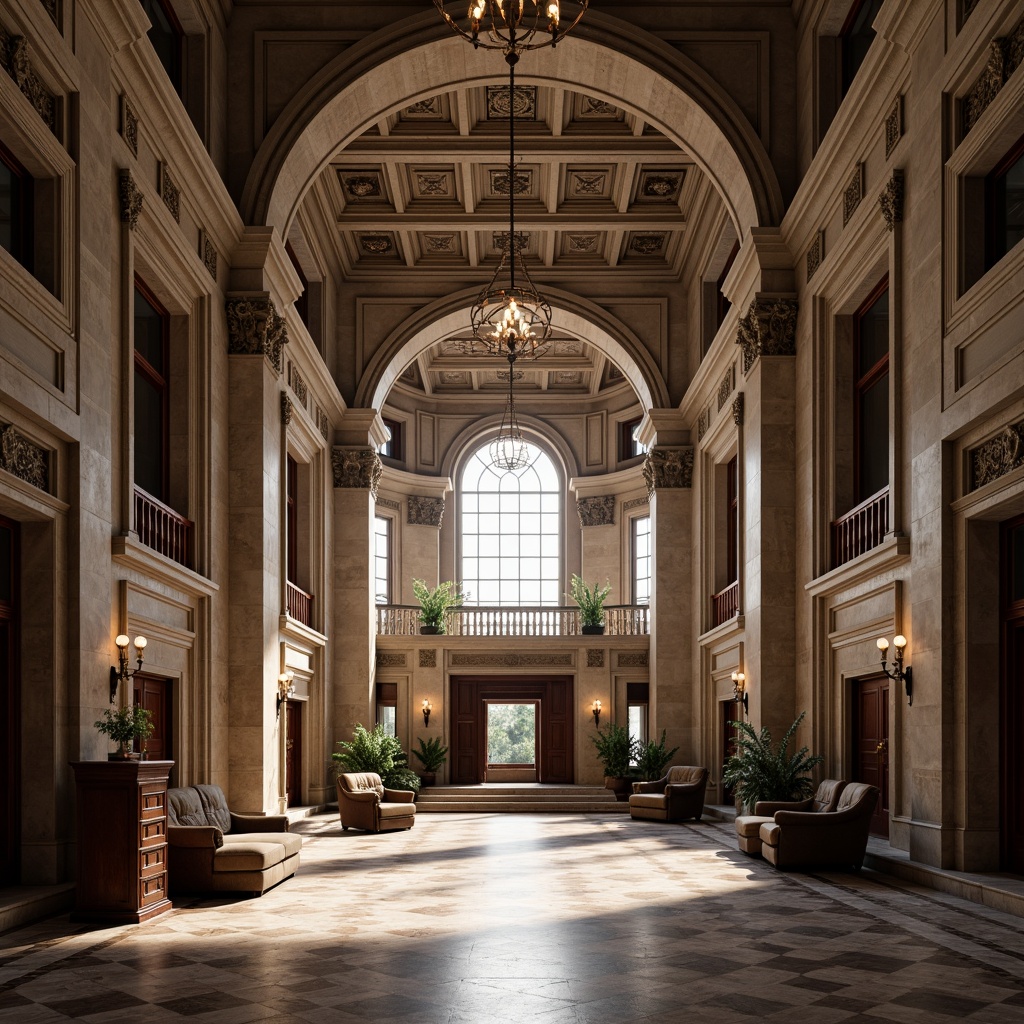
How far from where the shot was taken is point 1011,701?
972 cm

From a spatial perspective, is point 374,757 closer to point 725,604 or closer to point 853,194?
point 725,604

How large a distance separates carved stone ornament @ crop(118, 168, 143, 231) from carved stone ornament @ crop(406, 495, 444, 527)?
18596 millimetres

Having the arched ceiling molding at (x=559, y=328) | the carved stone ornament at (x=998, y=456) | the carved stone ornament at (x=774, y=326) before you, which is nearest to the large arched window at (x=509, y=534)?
the arched ceiling molding at (x=559, y=328)

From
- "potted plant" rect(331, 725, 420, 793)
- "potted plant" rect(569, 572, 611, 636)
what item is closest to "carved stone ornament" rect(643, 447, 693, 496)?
"potted plant" rect(569, 572, 611, 636)

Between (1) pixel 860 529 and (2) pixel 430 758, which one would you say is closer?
(1) pixel 860 529

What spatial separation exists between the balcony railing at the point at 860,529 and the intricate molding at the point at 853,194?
300 centimetres

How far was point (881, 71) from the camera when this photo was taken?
38.3 ft

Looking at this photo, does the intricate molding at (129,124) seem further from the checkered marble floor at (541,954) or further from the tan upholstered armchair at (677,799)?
the tan upholstered armchair at (677,799)

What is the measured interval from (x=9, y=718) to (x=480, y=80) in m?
10.1

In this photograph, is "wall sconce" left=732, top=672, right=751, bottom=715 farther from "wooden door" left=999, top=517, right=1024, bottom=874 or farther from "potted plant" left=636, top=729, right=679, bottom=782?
"wooden door" left=999, top=517, right=1024, bottom=874

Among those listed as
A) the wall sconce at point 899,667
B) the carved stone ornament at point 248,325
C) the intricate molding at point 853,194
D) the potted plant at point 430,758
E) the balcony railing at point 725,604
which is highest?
the intricate molding at point 853,194

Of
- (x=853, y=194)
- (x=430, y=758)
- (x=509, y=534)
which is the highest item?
(x=853, y=194)

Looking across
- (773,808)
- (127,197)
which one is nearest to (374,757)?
(773,808)

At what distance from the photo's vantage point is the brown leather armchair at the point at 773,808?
1212 centimetres
